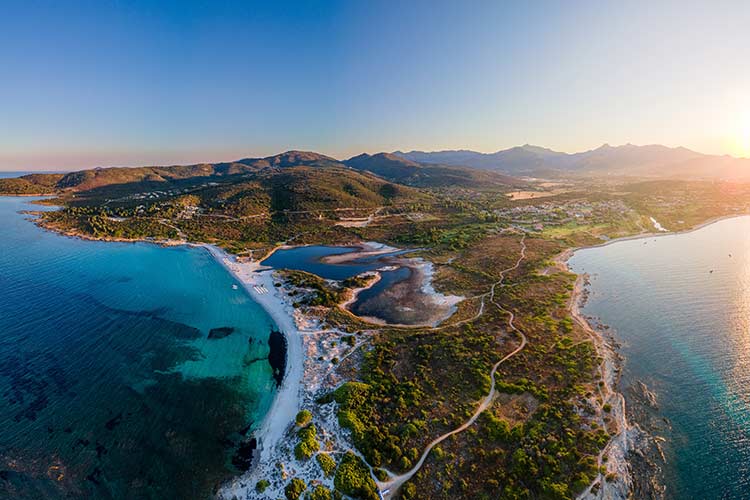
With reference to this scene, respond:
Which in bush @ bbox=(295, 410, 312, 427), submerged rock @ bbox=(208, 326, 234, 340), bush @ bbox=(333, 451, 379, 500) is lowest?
bush @ bbox=(333, 451, 379, 500)

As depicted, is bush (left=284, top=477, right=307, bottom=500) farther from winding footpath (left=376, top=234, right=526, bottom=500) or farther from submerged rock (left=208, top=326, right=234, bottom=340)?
submerged rock (left=208, top=326, right=234, bottom=340)

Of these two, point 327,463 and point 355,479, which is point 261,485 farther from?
point 355,479

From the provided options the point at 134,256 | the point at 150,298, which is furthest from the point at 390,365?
the point at 134,256

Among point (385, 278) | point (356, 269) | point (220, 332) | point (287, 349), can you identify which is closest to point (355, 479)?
point (287, 349)

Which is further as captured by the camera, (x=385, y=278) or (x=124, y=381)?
(x=385, y=278)

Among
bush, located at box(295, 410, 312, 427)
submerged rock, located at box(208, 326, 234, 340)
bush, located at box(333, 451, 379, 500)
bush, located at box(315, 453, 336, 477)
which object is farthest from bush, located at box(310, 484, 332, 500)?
submerged rock, located at box(208, 326, 234, 340)

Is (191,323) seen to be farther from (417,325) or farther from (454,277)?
(454,277)
